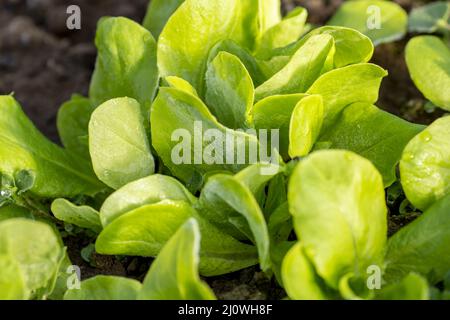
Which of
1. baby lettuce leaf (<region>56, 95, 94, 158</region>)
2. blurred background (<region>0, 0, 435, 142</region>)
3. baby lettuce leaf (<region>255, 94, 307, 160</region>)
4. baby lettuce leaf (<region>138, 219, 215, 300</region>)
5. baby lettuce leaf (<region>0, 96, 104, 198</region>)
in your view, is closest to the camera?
baby lettuce leaf (<region>138, 219, 215, 300</region>)

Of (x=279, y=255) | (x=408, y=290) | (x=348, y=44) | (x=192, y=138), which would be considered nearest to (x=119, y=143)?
(x=192, y=138)

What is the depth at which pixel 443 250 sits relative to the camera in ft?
3.74

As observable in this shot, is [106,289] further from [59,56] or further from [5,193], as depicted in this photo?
[59,56]

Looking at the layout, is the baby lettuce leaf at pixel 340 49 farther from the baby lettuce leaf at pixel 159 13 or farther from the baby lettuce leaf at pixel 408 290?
the baby lettuce leaf at pixel 408 290

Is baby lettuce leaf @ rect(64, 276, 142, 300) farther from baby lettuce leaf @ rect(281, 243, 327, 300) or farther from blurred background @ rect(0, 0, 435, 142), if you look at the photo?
blurred background @ rect(0, 0, 435, 142)

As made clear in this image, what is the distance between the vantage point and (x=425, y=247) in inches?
45.5

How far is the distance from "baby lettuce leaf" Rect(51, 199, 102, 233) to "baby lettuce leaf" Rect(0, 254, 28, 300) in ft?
0.60

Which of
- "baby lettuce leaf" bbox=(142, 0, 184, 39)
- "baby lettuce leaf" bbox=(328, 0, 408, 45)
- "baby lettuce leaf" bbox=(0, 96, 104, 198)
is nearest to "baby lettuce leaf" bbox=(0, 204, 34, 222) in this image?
"baby lettuce leaf" bbox=(0, 96, 104, 198)

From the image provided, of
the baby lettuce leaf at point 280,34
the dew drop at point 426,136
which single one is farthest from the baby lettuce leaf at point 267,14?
the dew drop at point 426,136

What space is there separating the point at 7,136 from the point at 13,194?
11 centimetres

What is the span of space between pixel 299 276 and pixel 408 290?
0.16m

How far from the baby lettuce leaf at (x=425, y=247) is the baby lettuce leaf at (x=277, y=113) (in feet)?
0.89

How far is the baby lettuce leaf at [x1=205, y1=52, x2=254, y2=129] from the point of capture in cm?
124

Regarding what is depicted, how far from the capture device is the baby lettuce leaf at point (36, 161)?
1332mm
